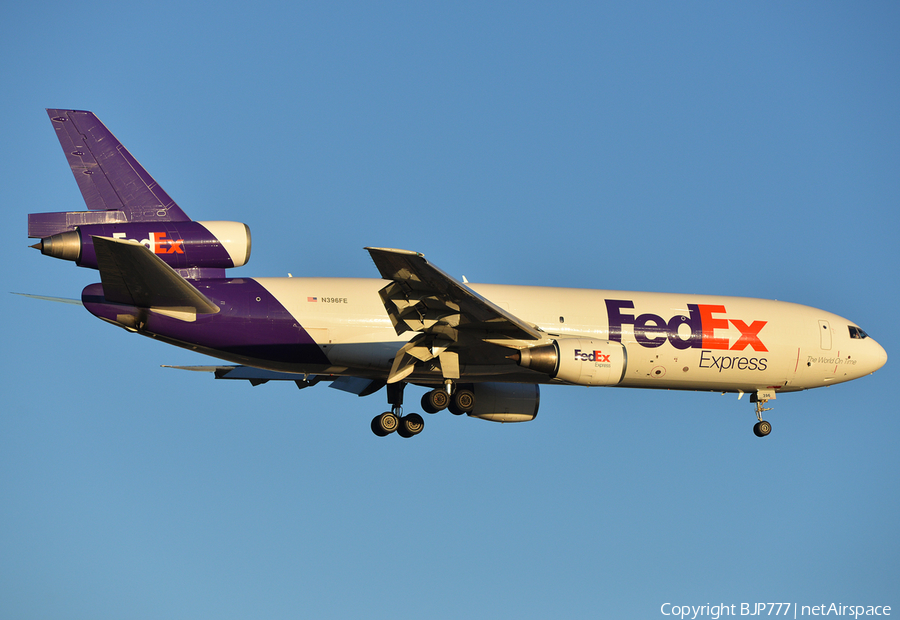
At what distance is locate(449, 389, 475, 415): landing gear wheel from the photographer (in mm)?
25750

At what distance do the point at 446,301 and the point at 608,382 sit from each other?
14.7 ft

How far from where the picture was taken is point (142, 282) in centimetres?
2020

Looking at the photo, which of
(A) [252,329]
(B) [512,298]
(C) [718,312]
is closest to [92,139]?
(A) [252,329]

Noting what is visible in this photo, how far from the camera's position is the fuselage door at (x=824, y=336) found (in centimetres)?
2677

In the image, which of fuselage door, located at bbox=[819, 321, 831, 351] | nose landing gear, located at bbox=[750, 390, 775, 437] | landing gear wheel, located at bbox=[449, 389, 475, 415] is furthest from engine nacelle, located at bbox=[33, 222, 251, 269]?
fuselage door, located at bbox=[819, 321, 831, 351]

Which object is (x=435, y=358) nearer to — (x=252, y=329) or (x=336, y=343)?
(x=336, y=343)

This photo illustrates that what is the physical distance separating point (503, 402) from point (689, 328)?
6.05 meters

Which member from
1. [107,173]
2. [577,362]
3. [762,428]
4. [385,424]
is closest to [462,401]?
[385,424]

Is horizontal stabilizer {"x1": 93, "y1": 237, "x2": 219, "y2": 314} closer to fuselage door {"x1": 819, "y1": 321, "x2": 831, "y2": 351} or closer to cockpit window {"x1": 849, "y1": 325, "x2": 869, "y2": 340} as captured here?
fuselage door {"x1": 819, "y1": 321, "x2": 831, "y2": 351}

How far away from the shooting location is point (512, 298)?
24531mm

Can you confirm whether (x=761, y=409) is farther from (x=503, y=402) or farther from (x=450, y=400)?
(x=450, y=400)

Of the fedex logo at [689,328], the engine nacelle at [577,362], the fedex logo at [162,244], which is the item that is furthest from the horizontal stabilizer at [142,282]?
the fedex logo at [689,328]

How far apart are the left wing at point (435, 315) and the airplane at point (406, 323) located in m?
0.05

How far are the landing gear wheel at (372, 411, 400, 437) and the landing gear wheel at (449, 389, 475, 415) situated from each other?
74.8 inches
